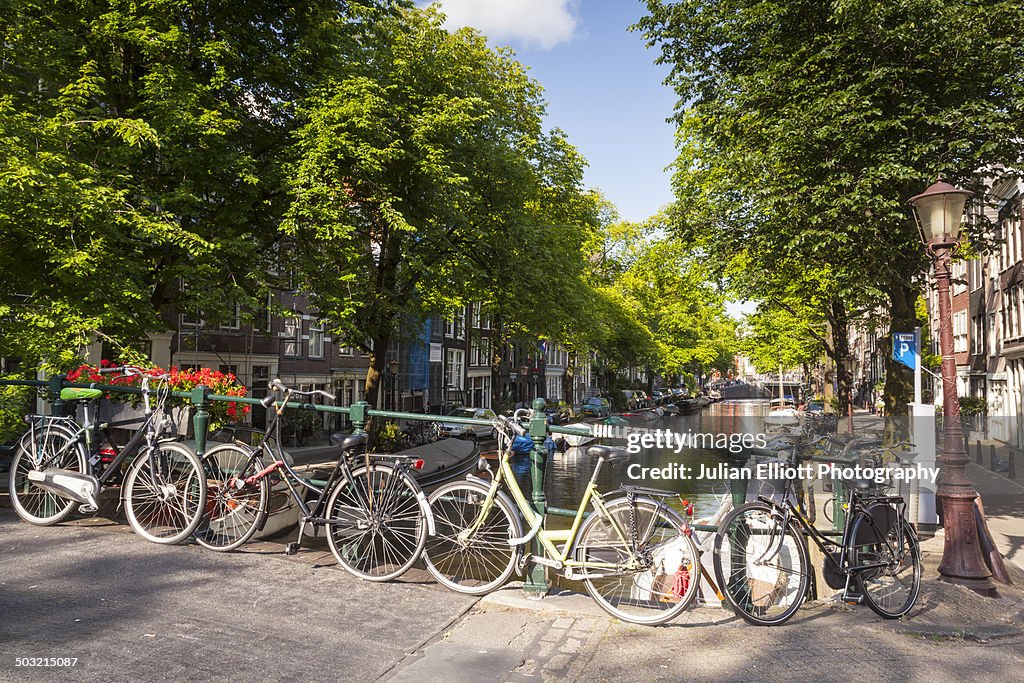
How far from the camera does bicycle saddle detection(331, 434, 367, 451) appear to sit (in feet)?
18.1

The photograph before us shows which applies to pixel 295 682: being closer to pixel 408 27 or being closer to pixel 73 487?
pixel 73 487

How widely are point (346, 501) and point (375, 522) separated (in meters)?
0.33

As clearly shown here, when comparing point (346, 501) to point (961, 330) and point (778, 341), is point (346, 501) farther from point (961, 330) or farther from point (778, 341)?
point (961, 330)

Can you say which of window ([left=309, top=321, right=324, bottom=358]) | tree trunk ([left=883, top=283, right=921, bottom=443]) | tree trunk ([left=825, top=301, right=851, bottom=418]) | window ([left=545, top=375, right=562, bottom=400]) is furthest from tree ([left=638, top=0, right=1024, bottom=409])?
window ([left=545, top=375, right=562, bottom=400])

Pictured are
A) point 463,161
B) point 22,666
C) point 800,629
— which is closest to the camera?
point 22,666

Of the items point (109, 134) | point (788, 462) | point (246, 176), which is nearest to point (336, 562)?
point (788, 462)

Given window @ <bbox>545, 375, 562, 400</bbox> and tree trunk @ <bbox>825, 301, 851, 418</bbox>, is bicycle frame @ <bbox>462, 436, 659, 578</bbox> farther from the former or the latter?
window @ <bbox>545, 375, 562, 400</bbox>

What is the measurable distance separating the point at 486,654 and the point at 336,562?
202cm

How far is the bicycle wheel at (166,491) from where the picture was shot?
19.5ft

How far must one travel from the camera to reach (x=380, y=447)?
75.3 ft

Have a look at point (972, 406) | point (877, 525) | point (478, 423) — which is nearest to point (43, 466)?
point (478, 423)

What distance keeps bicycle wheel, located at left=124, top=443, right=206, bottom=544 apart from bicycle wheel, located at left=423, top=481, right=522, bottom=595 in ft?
6.53

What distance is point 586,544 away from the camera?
5.05 meters

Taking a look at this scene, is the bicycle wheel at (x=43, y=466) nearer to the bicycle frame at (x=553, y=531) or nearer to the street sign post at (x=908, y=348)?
the bicycle frame at (x=553, y=531)
